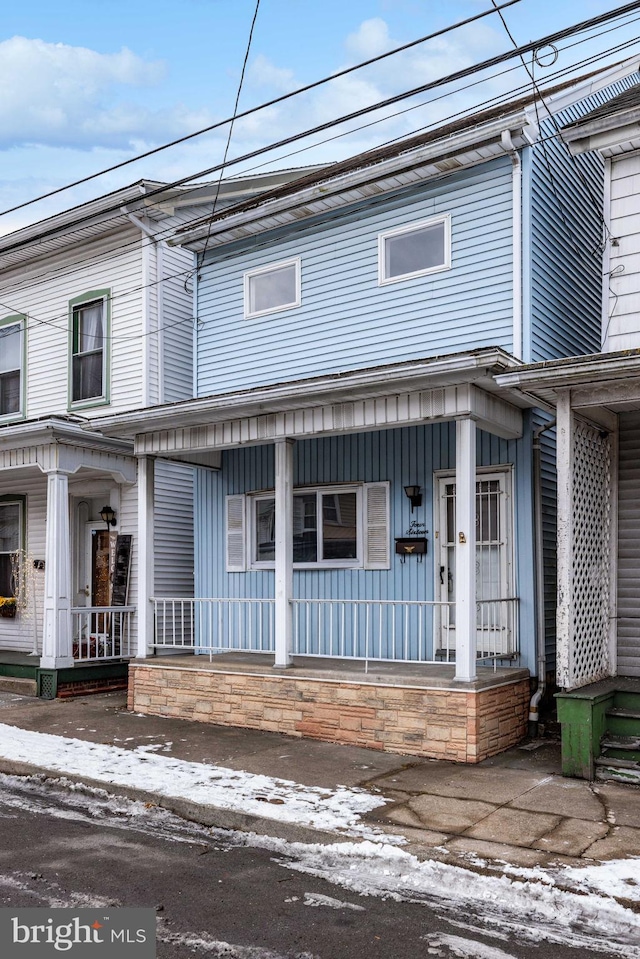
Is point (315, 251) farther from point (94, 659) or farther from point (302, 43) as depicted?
point (94, 659)

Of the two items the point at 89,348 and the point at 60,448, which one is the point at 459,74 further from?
the point at 89,348

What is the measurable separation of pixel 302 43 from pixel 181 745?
265 inches

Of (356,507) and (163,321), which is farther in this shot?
(163,321)

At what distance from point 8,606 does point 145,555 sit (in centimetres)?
523

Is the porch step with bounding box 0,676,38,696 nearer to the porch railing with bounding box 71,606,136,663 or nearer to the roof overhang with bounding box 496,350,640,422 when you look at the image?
the porch railing with bounding box 71,606,136,663

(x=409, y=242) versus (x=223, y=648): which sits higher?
(x=409, y=242)

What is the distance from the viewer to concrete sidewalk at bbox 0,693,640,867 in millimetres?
5586

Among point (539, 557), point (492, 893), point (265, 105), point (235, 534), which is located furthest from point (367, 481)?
point (492, 893)

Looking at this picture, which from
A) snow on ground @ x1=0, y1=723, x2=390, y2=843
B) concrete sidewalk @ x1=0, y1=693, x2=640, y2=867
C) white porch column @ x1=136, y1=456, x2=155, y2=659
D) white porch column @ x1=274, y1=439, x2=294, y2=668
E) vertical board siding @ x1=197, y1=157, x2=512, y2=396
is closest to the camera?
concrete sidewalk @ x1=0, y1=693, x2=640, y2=867

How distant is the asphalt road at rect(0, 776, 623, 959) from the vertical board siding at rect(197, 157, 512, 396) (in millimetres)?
6269

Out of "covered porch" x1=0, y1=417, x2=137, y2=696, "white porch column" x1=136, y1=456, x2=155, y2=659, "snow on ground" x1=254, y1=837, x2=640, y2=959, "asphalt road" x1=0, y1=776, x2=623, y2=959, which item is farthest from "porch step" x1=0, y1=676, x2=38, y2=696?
"snow on ground" x1=254, y1=837, x2=640, y2=959

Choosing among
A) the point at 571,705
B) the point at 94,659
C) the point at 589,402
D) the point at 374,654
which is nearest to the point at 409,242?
the point at 589,402

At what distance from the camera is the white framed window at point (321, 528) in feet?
34.2

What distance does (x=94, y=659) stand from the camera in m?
12.1
